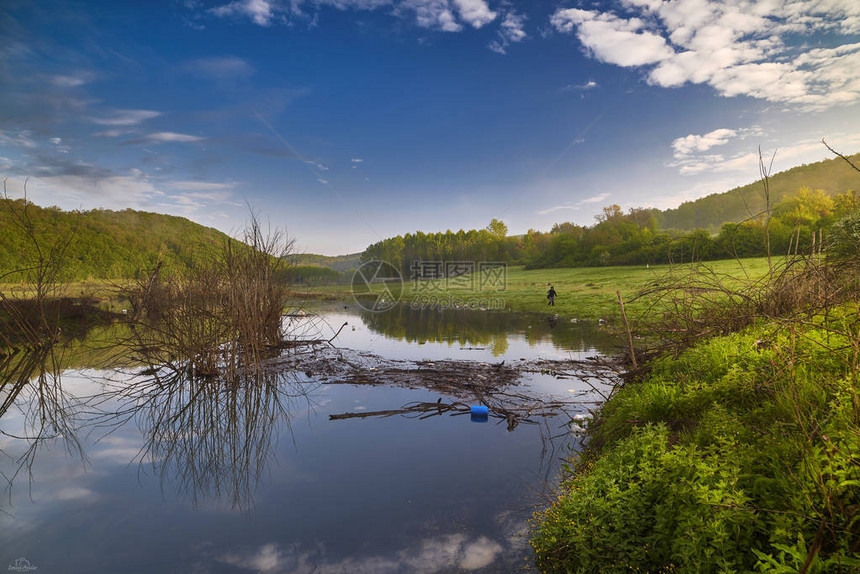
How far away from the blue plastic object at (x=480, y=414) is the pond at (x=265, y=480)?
18cm

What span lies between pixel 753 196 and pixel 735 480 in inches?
5652

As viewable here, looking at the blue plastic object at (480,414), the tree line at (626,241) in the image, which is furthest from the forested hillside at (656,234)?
the blue plastic object at (480,414)

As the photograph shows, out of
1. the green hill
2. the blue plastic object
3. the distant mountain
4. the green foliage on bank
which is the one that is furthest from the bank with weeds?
the distant mountain

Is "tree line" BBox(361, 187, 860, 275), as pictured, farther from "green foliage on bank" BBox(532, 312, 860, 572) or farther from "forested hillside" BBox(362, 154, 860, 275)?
"green foliage on bank" BBox(532, 312, 860, 572)

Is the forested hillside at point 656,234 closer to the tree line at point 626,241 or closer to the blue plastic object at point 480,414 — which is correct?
the tree line at point 626,241

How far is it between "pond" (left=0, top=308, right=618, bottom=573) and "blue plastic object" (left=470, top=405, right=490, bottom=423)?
18 centimetres

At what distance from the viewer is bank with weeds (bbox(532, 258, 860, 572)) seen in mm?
2635

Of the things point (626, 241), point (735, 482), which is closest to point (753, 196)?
point (626, 241)

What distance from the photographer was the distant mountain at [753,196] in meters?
89.6

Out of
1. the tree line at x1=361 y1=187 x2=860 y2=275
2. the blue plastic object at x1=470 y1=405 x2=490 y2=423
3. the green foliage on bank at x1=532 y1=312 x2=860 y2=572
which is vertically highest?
the tree line at x1=361 y1=187 x2=860 y2=275

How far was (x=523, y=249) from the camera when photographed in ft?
328

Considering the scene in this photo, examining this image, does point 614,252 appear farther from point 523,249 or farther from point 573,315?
point 573,315

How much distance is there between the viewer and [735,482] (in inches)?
122

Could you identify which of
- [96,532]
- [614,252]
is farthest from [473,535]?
[614,252]
